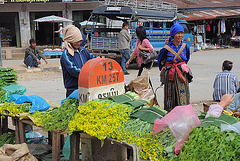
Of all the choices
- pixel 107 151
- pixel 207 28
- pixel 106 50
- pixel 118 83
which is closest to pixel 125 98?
pixel 118 83

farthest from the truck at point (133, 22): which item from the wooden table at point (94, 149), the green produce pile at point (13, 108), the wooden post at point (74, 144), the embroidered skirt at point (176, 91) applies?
the wooden post at point (74, 144)

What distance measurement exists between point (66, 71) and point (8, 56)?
1531 centimetres

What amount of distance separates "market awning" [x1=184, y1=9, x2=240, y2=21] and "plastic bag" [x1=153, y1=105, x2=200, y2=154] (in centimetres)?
2005

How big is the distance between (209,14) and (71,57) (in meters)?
20.6

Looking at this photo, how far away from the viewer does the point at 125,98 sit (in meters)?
3.32

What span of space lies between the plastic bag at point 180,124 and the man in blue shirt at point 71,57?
1.77m

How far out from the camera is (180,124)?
97.4 inches

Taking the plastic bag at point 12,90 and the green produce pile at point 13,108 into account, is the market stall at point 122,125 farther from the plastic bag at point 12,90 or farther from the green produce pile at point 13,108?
the plastic bag at point 12,90

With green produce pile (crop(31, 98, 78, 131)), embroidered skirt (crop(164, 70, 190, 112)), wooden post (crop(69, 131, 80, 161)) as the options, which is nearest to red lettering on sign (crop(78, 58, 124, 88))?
green produce pile (crop(31, 98, 78, 131))

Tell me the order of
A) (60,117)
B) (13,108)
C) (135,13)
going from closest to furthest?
(60,117), (13,108), (135,13)

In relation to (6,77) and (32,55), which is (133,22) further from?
(6,77)

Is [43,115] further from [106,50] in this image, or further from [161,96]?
[106,50]

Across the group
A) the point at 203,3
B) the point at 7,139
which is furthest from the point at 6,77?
the point at 203,3

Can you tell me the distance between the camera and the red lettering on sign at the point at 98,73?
3.14 meters
